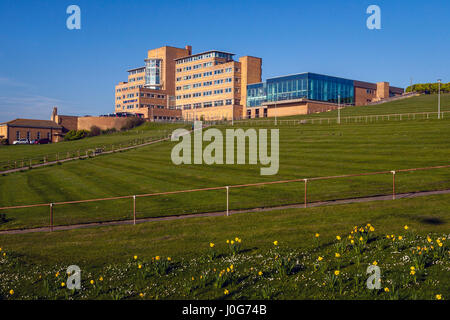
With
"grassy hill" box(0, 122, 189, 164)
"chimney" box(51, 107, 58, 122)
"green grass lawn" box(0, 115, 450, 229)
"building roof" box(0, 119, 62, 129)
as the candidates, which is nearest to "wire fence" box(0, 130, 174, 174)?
"grassy hill" box(0, 122, 189, 164)

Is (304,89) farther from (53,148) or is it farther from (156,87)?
(156,87)

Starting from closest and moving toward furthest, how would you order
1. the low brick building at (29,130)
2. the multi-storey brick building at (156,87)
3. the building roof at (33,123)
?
the low brick building at (29,130) < the building roof at (33,123) < the multi-storey brick building at (156,87)

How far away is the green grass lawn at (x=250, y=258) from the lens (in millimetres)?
8281

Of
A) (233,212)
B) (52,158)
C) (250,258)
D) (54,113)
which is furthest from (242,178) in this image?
(54,113)

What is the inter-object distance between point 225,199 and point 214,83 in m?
113

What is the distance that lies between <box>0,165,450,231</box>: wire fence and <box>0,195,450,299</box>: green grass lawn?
355 cm

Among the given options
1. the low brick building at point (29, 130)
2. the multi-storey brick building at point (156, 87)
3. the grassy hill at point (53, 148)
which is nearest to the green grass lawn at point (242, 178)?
the grassy hill at point (53, 148)

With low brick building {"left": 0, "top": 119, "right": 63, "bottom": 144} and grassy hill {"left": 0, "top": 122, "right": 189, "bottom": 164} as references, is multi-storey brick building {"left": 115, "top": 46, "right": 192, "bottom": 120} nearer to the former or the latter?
low brick building {"left": 0, "top": 119, "right": 63, "bottom": 144}

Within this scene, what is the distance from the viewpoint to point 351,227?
12555 millimetres

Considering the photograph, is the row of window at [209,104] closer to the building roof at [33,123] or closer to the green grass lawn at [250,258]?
the building roof at [33,123]

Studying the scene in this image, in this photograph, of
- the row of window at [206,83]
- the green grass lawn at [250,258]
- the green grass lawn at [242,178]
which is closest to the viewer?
the green grass lawn at [250,258]

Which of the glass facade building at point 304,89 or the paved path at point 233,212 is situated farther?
the glass facade building at point 304,89

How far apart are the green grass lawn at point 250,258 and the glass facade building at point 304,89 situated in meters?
93.8
